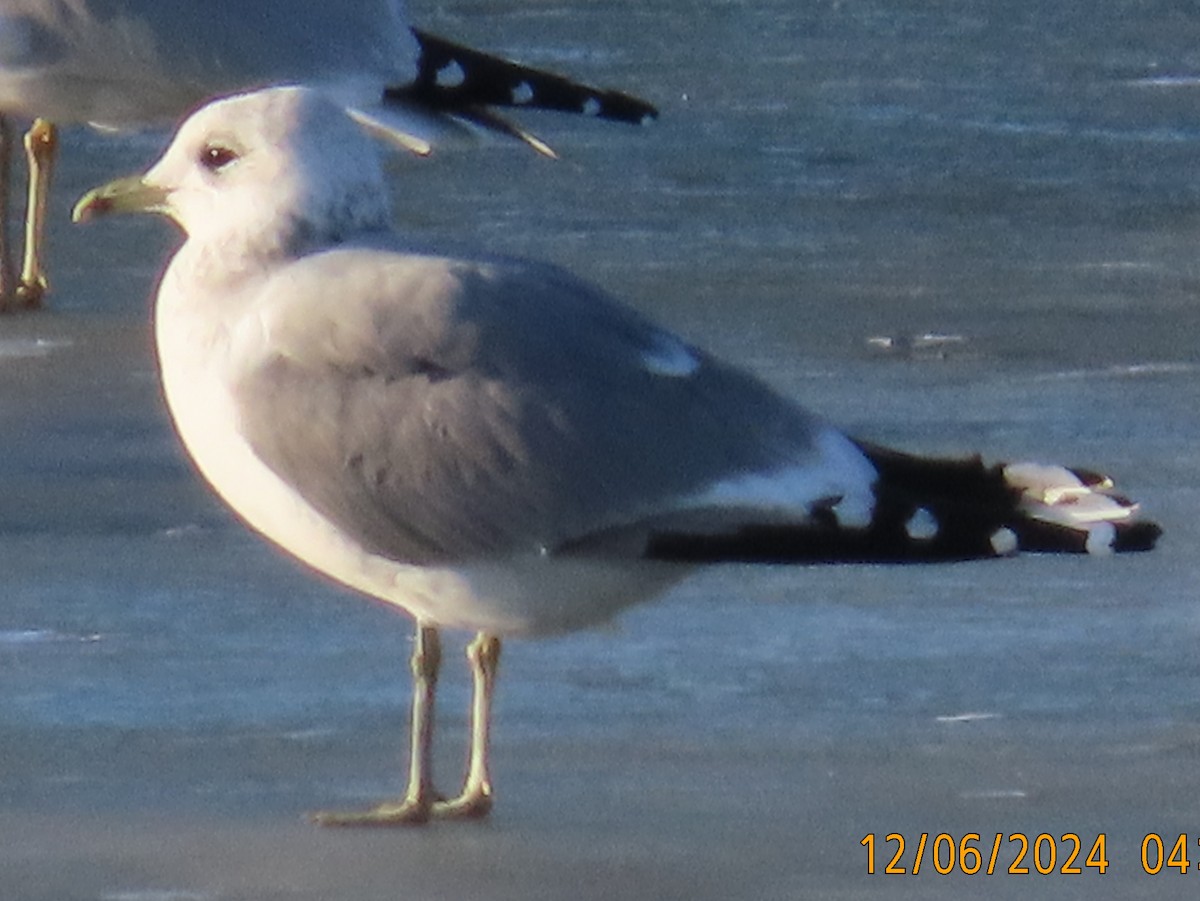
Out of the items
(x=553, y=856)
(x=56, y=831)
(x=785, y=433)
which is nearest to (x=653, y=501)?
(x=785, y=433)

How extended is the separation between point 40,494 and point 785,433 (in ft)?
6.82

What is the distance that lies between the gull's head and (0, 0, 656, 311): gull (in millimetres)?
3721

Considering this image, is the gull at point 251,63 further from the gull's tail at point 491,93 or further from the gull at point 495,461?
the gull at point 495,461

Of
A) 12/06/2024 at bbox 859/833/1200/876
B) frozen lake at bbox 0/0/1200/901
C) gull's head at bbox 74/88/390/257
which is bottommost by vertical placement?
frozen lake at bbox 0/0/1200/901

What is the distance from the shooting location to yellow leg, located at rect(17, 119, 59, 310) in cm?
833

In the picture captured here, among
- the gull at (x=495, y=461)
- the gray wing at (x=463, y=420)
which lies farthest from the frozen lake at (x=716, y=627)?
the gray wing at (x=463, y=420)

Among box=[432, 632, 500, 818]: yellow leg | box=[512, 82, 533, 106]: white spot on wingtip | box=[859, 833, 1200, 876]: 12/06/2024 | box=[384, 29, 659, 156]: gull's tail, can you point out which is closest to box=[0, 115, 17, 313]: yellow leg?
box=[384, 29, 659, 156]: gull's tail

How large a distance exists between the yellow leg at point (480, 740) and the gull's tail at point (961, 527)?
0.32m

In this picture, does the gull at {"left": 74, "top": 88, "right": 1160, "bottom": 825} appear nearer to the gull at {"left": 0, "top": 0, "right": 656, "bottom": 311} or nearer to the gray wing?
the gray wing

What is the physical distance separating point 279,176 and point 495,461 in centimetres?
58

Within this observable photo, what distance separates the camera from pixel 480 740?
4617mm

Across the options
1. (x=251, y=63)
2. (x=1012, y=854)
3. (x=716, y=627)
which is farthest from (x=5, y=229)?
(x=1012, y=854)

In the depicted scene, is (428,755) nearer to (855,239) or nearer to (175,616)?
(175,616)

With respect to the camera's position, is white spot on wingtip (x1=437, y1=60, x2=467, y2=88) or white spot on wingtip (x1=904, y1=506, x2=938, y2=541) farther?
white spot on wingtip (x1=437, y1=60, x2=467, y2=88)
